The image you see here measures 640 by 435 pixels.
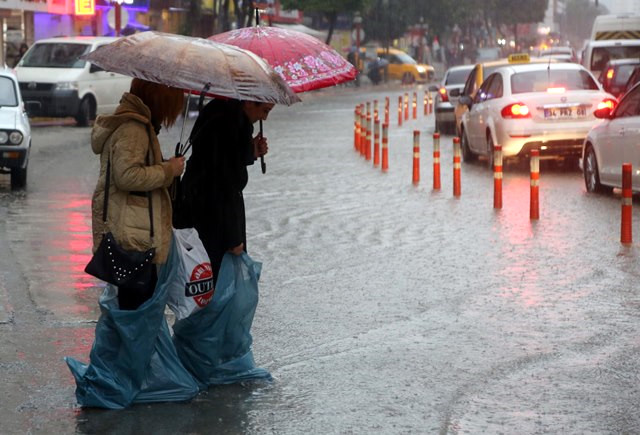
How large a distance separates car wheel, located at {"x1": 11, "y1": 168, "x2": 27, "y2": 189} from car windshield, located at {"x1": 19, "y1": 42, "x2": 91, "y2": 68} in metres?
13.7

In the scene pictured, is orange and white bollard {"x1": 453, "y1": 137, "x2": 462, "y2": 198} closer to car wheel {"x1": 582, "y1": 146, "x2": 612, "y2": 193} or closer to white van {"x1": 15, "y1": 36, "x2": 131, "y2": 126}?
car wheel {"x1": 582, "y1": 146, "x2": 612, "y2": 193}

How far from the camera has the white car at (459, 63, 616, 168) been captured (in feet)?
67.0

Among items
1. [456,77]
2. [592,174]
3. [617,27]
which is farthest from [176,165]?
[617,27]

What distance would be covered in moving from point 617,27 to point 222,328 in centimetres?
3785

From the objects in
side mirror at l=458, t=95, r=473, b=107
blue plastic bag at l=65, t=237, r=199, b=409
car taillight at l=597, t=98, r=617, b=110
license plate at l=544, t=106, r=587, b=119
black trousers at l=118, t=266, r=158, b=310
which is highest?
car taillight at l=597, t=98, r=617, b=110

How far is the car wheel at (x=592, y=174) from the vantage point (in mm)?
17375

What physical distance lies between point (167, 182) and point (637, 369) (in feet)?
9.21

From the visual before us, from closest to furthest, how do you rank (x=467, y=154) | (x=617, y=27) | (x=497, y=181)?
(x=497, y=181) < (x=467, y=154) < (x=617, y=27)

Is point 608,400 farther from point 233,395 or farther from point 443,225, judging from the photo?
point 443,225

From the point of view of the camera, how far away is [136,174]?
6523 mm

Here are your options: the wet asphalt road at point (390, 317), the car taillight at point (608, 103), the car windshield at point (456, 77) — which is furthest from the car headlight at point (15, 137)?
the car windshield at point (456, 77)

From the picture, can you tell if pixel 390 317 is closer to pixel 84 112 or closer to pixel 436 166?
pixel 436 166

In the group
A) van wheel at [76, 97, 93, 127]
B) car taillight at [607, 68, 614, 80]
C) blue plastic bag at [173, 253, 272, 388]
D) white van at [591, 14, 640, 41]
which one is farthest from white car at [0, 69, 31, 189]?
white van at [591, 14, 640, 41]

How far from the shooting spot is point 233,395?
23.2 ft
